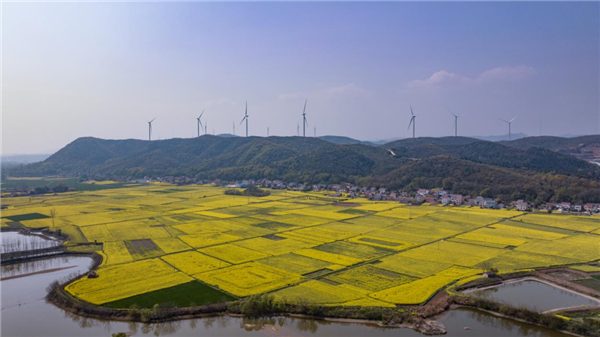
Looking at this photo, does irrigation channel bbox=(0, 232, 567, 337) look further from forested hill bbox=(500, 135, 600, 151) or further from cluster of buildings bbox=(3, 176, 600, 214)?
forested hill bbox=(500, 135, 600, 151)

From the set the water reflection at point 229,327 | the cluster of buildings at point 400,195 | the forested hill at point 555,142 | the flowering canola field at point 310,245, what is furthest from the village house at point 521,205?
the forested hill at point 555,142

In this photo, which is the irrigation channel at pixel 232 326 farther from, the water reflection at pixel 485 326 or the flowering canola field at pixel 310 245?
the flowering canola field at pixel 310 245

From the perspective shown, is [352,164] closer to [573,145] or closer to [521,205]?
[521,205]

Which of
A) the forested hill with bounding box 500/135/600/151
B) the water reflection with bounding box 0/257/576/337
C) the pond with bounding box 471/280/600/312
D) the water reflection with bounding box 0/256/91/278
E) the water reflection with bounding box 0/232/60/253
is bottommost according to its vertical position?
the water reflection with bounding box 0/257/576/337

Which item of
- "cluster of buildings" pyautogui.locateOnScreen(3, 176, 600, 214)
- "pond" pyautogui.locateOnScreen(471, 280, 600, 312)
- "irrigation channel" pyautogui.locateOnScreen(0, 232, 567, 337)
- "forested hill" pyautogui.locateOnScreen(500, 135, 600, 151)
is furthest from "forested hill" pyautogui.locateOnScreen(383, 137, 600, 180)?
"irrigation channel" pyautogui.locateOnScreen(0, 232, 567, 337)

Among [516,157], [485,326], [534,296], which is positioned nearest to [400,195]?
[516,157]

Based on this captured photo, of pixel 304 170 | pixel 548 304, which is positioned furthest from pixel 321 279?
pixel 304 170
